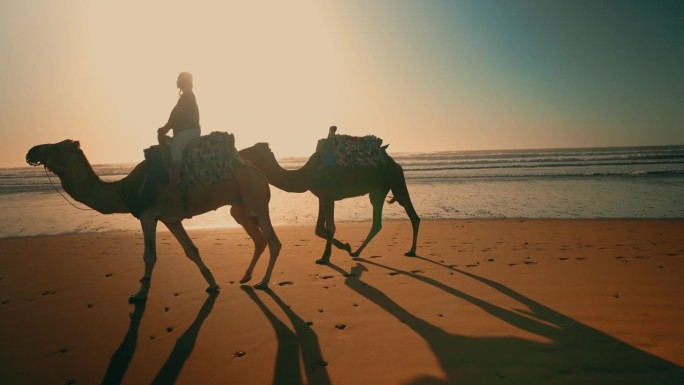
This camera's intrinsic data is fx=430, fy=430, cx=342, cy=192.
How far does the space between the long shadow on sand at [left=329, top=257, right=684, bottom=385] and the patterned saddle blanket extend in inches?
161

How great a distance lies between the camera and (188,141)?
6363 millimetres

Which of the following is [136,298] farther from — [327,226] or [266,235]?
[327,226]

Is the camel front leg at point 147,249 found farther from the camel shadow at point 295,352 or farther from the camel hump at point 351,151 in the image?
the camel hump at point 351,151

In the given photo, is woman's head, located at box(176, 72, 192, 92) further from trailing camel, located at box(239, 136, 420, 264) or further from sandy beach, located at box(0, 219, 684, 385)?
sandy beach, located at box(0, 219, 684, 385)

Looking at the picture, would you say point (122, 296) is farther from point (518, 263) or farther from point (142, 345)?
point (518, 263)

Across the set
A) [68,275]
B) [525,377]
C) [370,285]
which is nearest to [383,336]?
[525,377]

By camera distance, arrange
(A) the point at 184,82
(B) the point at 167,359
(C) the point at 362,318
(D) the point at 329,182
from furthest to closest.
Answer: (D) the point at 329,182 < (A) the point at 184,82 < (C) the point at 362,318 < (B) the point at 167,359

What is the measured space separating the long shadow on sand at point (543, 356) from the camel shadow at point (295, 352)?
934 millimetres

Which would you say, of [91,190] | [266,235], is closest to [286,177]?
[266,235]

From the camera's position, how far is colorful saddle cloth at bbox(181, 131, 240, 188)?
6.22 m

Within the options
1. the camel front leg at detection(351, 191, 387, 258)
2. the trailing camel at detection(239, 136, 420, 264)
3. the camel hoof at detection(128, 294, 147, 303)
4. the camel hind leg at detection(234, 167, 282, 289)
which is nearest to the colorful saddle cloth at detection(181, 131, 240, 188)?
the camel hind leg at detection(234, 167, 282, 289)

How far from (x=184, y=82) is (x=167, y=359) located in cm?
408

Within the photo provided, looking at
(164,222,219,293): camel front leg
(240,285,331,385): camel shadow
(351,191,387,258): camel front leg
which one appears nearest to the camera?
(240,285,331,385): camel shadow

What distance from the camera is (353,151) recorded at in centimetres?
884
